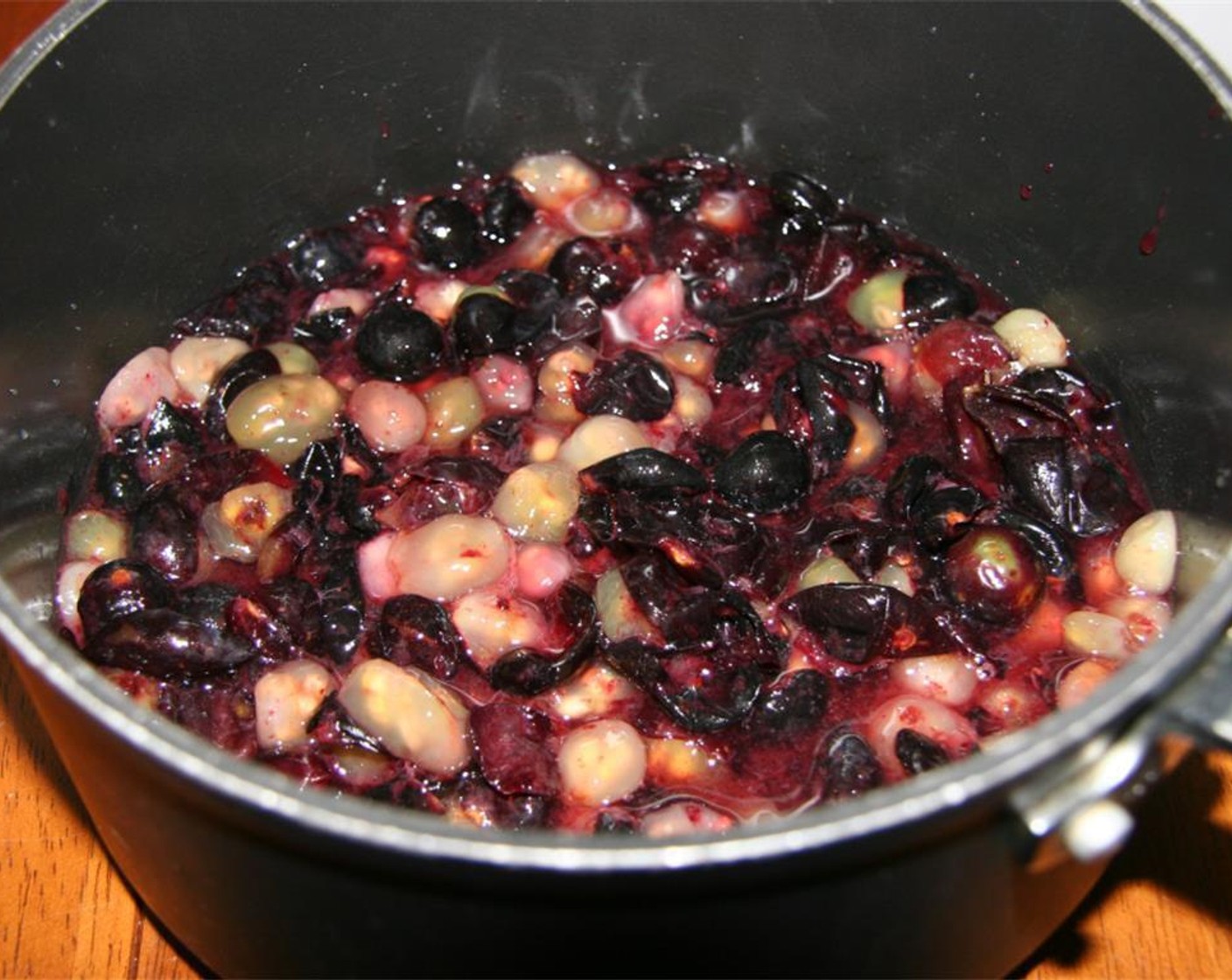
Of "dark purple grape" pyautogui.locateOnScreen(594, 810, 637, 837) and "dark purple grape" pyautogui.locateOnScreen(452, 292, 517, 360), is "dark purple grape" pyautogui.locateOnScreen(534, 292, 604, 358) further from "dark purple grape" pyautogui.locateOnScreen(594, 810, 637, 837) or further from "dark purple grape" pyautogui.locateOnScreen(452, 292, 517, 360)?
"dark purple grape" pyautogui.locateOnScreen(594, 810, 637, 837)

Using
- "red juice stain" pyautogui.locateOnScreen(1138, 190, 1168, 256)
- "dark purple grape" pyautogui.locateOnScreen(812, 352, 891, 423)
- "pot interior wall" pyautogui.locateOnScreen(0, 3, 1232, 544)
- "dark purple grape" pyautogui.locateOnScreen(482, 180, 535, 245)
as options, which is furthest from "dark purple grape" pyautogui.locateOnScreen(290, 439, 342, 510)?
"red juice stain" pyautogui.locateOnScreen(1138, 190, 1168, 256)

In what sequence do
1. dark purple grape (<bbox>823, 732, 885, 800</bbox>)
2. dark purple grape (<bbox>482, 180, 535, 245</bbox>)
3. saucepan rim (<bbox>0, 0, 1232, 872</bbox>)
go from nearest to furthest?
saucepan rim (<bbox>0, 0, 1232, 872</bbox>) < dark purple grape (<bbox>823, 732, 885, 800</bbox>) < dark purple grape (<bbox>482, 180, 535, 245</bbox>)

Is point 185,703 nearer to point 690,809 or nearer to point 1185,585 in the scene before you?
point 690,809

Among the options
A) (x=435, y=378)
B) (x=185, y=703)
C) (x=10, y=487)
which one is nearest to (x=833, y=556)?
(x=435, y=378)

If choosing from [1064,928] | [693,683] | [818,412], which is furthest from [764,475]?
[1064,928]

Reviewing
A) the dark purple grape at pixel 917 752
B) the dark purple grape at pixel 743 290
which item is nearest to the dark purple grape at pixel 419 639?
the dark purple grape at pixel 917 752

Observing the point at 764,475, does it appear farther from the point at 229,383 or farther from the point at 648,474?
the point at 229,383

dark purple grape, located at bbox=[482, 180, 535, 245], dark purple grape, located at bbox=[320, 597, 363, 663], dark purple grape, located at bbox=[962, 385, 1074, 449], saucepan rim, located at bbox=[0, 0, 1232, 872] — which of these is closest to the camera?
saucepan rim, located at bbox=[0, 0, 1232, 872]
